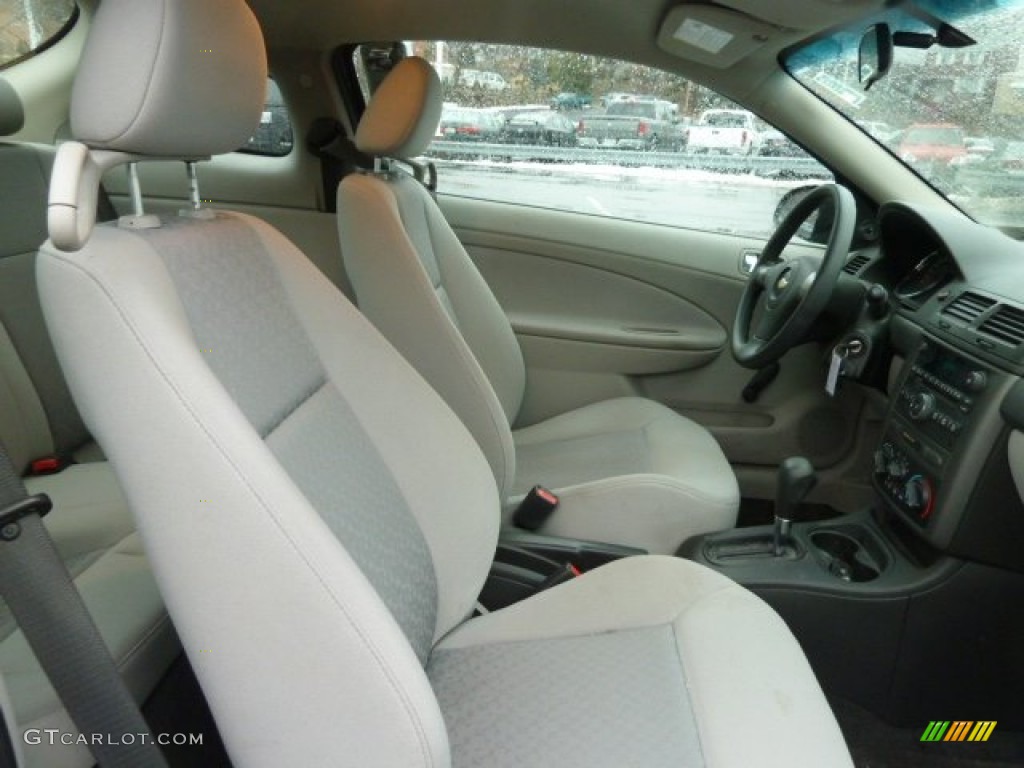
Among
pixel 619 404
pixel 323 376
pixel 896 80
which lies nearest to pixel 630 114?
pixel 896 80

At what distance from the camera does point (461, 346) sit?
154 centimetres

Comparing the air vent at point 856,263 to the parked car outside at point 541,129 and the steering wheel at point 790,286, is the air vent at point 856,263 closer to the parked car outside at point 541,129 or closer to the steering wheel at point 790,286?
the steering wheel at point 790,286

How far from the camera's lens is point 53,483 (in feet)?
4.95

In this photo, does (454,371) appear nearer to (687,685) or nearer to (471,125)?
(687,685)

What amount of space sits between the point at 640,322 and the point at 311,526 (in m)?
1.81

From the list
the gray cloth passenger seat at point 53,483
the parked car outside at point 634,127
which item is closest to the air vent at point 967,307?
the parked car outside at point 634,127

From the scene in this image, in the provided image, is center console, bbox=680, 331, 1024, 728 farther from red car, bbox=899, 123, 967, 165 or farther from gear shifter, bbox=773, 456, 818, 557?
red car, bbox=899, 123, 967, 165

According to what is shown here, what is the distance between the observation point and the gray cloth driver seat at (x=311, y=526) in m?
0.69

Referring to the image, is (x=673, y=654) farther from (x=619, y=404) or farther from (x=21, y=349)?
(x=21, y=349)

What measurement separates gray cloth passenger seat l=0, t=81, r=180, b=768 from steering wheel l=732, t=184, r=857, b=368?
4.12ft

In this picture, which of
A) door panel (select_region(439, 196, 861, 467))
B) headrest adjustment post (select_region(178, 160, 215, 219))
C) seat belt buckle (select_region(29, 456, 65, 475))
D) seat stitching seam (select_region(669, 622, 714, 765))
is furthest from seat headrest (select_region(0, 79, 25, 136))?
seat stitching seam (select_region(669, 622, 714, 765))

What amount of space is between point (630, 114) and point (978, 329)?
1.16 m

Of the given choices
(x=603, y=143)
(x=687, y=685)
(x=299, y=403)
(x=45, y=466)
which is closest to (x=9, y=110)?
(x=45, y=466)

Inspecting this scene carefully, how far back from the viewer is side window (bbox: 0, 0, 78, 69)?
→ 2.07 m
